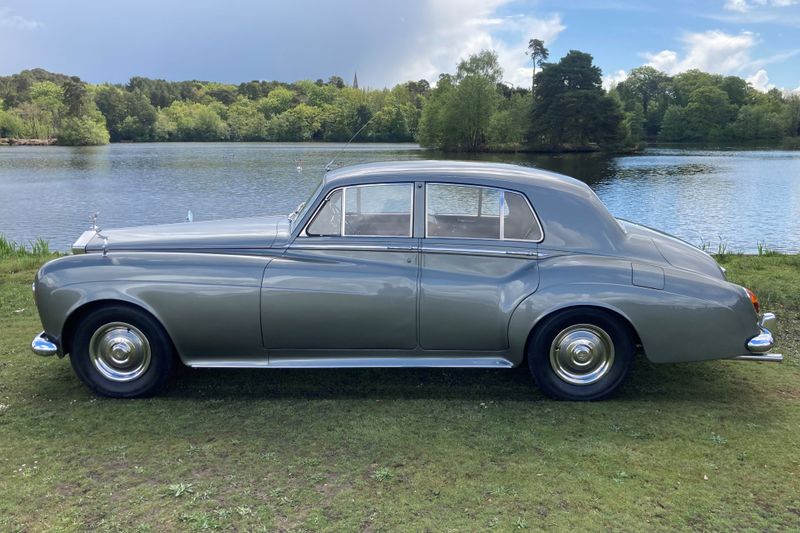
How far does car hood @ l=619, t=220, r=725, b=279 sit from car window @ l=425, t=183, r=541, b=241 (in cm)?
104

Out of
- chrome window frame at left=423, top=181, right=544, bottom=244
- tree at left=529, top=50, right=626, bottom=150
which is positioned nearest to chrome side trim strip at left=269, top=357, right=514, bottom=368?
chrome window frame at left=423, top=181, right=544, bottom=244

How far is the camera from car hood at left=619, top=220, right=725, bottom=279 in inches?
182

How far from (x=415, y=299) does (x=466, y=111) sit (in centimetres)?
7746

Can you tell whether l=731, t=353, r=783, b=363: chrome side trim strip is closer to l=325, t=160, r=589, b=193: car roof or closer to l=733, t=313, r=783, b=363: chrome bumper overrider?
l=733, t=313, r=783, b=363: chrome bumper overrider

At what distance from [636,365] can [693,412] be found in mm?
1012

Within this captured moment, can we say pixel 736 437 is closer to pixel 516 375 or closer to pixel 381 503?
pixel 516 375

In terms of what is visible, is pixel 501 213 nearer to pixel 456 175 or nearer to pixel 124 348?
pixel 456 175

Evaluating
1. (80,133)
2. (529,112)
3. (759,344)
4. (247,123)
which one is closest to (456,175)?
(759,344)

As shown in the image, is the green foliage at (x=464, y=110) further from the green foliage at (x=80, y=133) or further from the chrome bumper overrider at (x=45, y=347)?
the chrome bumper overrider at (x=45, y=347)

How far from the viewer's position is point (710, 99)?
106 metres

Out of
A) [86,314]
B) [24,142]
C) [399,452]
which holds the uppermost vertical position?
[24,142]

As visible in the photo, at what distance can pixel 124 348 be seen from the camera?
4.45 meters

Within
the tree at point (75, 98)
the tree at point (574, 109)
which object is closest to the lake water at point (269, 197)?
the tree at point (574, 109)

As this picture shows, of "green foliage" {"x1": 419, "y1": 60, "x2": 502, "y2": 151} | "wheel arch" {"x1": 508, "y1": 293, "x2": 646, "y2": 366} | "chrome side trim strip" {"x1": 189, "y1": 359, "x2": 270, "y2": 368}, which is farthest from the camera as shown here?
"green foliage" {"x1": 419, "y1": 60, "x2": 502, "y2": 151}
